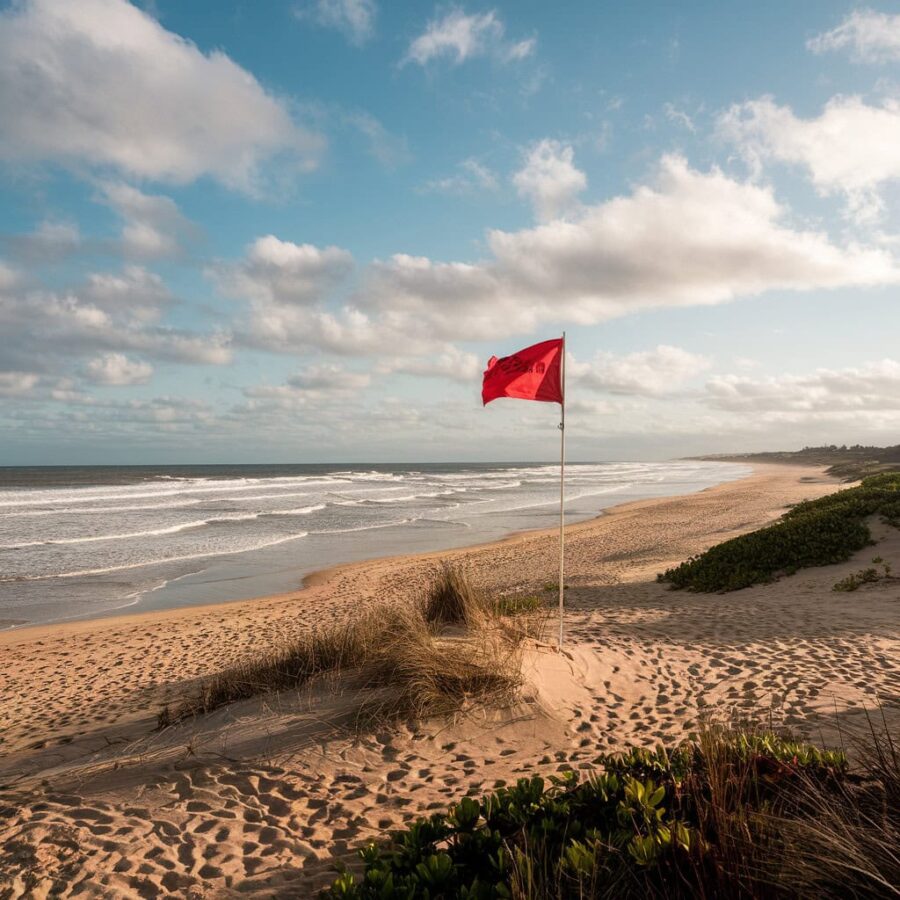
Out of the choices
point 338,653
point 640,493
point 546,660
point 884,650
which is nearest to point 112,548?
point 338,653

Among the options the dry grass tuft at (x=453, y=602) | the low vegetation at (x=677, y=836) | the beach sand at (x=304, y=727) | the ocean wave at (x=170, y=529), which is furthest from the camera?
the ocean wave at (x=170, y=529)

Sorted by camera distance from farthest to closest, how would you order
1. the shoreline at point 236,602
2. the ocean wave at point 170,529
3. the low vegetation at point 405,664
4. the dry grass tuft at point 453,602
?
the ocean wave at point 170,529, the shoreline at point 236,602, the dry grass tuft at point 453,602, the low vegetation at point 405,664

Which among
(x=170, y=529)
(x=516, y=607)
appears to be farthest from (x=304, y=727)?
(x=170, y=529)

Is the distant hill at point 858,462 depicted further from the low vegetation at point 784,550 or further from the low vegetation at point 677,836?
the low vegetation at point 677,836

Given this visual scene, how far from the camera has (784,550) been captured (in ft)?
46.8

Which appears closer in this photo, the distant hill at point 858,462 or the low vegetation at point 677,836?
the low vegetation at point 677,836

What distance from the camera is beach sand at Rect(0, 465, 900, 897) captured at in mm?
4066

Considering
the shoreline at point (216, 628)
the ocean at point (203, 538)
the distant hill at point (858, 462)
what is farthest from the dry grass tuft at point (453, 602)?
the distant hill at point (858, 462)

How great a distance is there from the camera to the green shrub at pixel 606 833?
288 cm

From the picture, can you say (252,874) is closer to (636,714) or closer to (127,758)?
(127,758)

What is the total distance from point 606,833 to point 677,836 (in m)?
0.64

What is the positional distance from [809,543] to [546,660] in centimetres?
1016

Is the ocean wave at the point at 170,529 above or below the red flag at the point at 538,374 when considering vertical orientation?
below

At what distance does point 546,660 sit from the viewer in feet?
23.9
